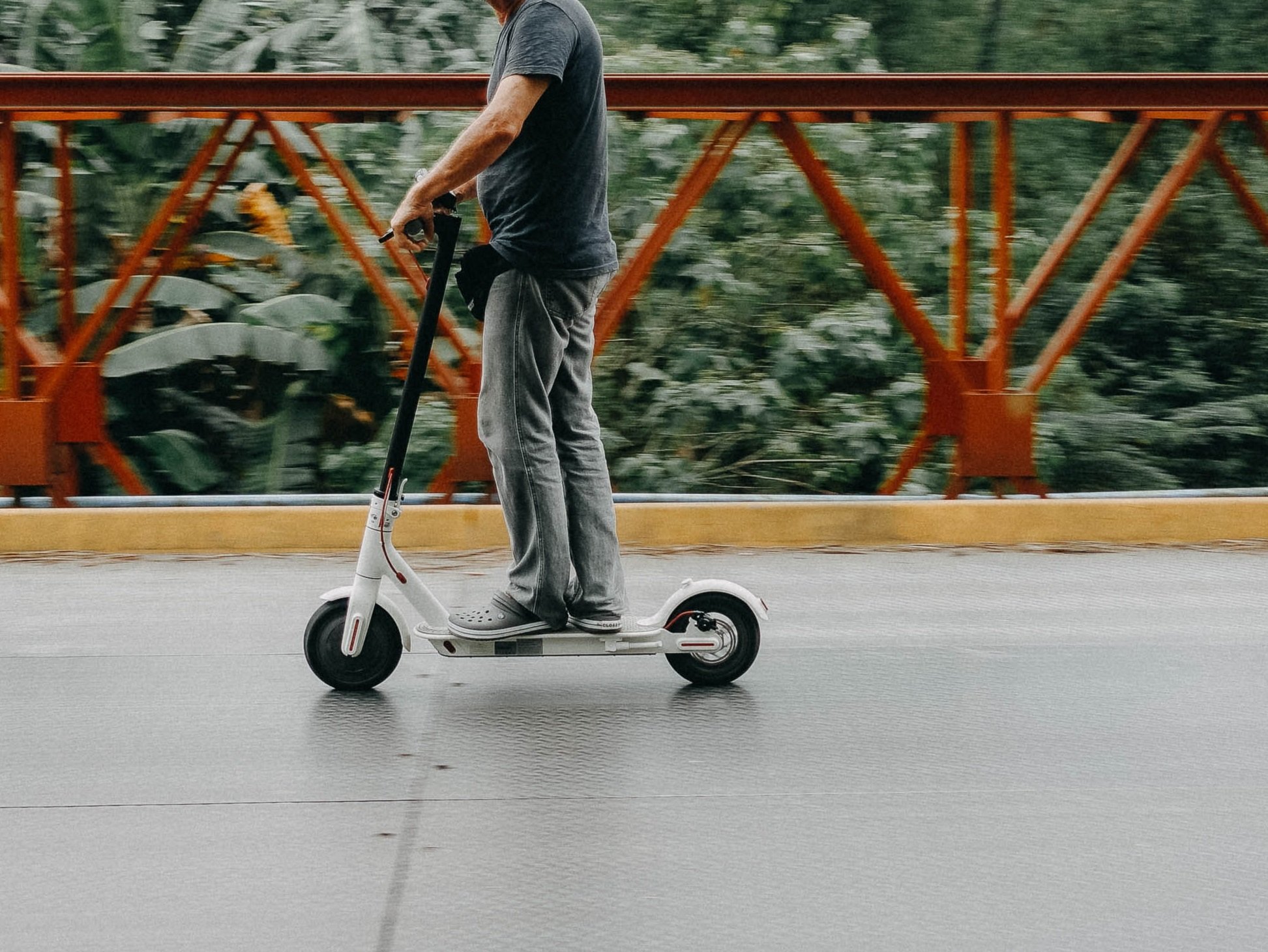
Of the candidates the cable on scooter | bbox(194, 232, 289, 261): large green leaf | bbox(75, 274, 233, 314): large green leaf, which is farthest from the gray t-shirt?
bbox(194, 232, 289, 261): large green leaf

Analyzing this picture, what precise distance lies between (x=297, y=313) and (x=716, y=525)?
2619mm

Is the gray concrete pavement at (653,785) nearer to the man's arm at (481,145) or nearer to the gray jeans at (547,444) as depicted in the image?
the gray jeans at (547,444)

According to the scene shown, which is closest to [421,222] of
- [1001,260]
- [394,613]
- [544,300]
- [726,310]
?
[544,300]

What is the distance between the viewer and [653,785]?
353 cm

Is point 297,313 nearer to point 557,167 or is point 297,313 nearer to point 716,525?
point 716,525

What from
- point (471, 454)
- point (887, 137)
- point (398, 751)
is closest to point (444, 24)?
point (887, 137)

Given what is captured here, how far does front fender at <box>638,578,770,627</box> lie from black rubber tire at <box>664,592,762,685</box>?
0.04ft

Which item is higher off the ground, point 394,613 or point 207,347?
point 394,613

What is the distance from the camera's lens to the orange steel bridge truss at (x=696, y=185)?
6.12 meters

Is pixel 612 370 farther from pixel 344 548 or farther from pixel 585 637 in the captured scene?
pixel 585 637

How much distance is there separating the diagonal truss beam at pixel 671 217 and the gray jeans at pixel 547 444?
216 centimetres

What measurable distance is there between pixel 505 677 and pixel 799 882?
1.68 metres

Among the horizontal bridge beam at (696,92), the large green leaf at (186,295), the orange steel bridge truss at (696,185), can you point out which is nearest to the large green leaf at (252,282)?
the large green leaf at (186,295)

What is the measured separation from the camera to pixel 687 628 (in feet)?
13.9
